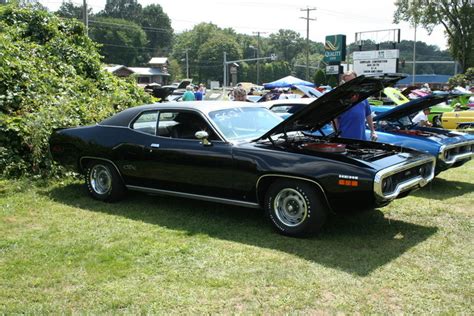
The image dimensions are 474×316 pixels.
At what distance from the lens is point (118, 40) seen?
369ft

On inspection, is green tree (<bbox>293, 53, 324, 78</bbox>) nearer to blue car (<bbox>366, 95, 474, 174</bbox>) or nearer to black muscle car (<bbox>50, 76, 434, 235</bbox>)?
blue car (<bbox>366, 95, 474, 174</bbox>)

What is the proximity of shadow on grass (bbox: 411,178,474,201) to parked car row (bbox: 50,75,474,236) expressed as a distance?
17.7 inches

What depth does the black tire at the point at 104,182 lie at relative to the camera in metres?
6.63

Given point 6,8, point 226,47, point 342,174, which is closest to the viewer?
point 342,174

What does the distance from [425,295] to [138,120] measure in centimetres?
423

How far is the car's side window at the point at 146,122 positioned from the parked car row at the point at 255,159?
0.02 metres

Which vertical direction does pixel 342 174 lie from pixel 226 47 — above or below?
below

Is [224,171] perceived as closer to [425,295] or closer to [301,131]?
[301,131]

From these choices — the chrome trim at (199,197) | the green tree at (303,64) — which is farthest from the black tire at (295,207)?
the green tree at (303,64)

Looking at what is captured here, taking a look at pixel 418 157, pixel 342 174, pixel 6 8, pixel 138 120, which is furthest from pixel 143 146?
pixel 6 8

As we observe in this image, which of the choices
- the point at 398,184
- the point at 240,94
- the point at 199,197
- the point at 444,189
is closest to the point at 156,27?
the point at 240,94

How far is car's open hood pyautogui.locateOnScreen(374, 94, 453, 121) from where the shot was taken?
7.41 meters

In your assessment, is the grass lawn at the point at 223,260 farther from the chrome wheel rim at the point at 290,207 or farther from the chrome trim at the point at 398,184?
the chrome trim at the point at 398,184

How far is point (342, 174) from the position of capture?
15.4ft
